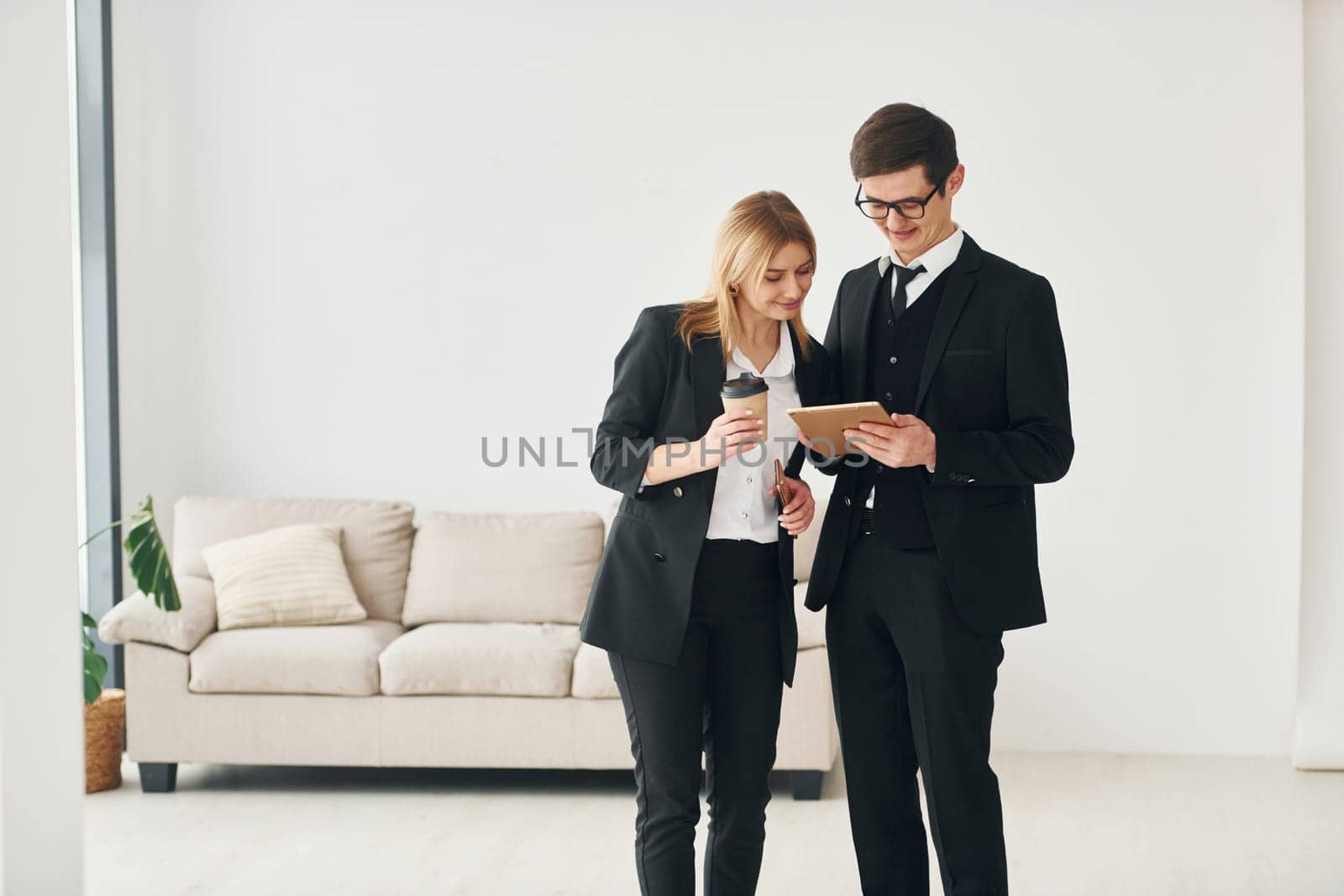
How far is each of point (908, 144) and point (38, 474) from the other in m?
1.64

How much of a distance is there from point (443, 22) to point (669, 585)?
333 centimetres

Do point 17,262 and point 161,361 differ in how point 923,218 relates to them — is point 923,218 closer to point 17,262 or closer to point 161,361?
point 17,262

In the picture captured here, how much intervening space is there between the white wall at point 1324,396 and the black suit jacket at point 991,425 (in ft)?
8.40

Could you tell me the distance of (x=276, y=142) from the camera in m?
4.93

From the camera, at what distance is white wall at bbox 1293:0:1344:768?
4312 mm

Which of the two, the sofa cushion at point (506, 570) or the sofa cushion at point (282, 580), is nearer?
the sofa cushion at point (282, 580)

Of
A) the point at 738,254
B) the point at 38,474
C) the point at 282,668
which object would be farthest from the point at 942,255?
the point at 282,668

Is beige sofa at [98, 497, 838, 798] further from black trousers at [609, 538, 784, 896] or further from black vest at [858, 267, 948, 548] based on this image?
black vest at [858, 267, 948, 548]

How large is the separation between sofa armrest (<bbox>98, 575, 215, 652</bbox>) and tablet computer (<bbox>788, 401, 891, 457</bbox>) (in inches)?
102

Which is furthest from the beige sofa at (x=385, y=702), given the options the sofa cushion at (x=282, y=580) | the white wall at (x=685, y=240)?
the white wall at (x=685, y=240)

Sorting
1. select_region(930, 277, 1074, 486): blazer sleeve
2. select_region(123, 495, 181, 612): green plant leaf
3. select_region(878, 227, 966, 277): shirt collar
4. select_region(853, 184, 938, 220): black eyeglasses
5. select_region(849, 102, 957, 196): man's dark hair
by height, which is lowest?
select_region(123, 495, 181, 612): green plant leaf

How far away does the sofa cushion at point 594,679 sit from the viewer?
3.90m

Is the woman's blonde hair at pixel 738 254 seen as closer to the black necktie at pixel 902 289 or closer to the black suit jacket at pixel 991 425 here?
the black necktie at pixel 902 289

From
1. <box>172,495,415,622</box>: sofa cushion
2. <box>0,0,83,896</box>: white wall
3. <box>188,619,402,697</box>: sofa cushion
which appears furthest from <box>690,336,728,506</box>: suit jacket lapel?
<box>172,495,415,622</box>: sofa cushion
